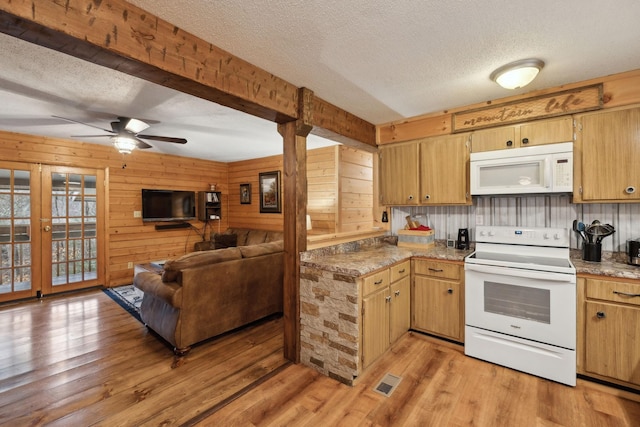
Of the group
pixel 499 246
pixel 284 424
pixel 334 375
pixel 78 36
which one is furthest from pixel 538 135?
pixel 78 36

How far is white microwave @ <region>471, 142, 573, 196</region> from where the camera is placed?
2410mm

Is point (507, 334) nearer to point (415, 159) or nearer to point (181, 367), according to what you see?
point (415, 159)

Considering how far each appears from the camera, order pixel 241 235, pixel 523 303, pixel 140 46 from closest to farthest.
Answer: pixel 140 46 < pixel 523 303 < pixel 241 235

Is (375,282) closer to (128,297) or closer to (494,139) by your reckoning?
(494,139)

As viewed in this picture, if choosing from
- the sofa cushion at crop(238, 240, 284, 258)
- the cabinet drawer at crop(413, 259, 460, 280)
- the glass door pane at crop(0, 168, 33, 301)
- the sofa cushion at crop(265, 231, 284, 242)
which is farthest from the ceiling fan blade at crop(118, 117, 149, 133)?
the cabinet drawer at crop(413, 259, 460, 280)

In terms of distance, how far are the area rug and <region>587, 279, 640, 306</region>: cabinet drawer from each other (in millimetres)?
4466

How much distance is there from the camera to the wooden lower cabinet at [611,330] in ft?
6.48

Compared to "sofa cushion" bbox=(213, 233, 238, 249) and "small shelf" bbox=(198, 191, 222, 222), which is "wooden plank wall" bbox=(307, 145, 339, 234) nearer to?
"sofa cushion" bbox=(213, 233, 238, 249)

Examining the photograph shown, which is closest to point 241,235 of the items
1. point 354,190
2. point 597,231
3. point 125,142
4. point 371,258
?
point 354,190

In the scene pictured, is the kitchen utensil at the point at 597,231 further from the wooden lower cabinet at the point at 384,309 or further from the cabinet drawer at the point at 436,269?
the wooden lower cabinet at the point at 384,309

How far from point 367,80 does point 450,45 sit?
67 cm

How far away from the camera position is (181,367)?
8.07ft

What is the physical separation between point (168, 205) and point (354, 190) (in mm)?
3653

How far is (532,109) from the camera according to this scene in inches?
102
